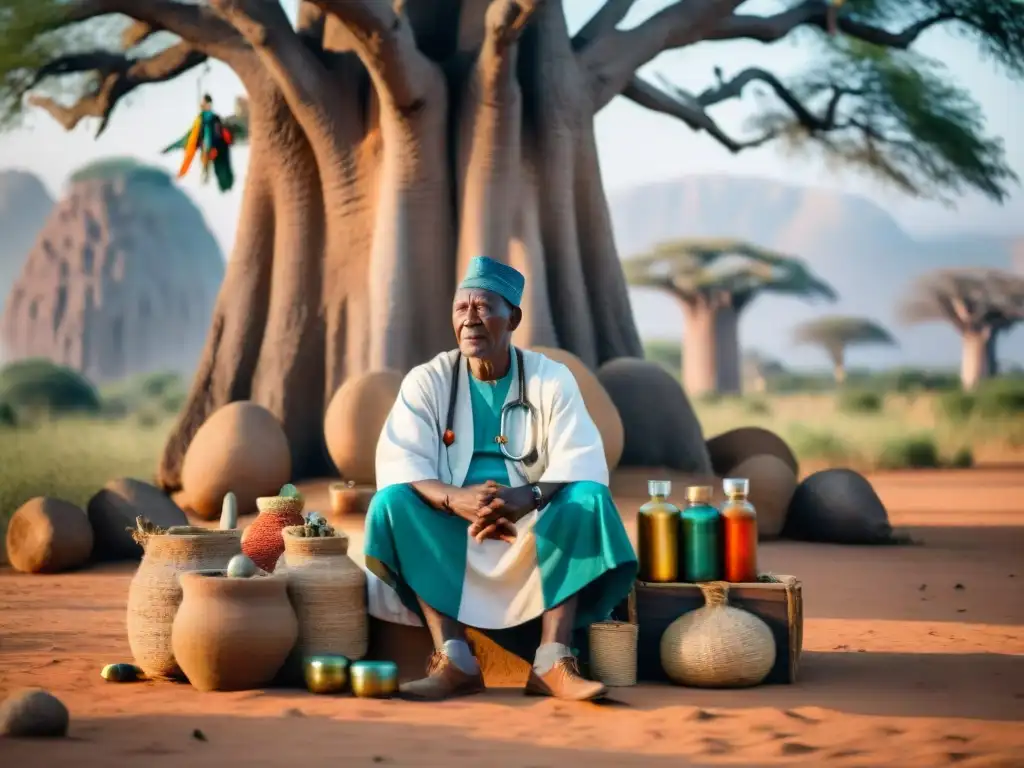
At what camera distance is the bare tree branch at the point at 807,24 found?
1392 centimetres

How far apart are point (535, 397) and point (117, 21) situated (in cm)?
1103

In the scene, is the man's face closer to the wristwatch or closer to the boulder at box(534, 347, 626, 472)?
the wristwatch

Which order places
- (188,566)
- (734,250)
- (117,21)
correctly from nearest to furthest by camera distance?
1. (188,566)
2. (117,21)
3. (734,250)

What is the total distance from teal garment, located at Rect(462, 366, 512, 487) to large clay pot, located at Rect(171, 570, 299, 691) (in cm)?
87

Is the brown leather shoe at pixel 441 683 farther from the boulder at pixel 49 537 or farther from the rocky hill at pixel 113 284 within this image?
the rocky hill at pixel 113 284

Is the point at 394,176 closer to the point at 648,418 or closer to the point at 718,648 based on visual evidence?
the point at 648,418

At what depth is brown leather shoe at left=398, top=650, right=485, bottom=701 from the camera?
5.24 metres

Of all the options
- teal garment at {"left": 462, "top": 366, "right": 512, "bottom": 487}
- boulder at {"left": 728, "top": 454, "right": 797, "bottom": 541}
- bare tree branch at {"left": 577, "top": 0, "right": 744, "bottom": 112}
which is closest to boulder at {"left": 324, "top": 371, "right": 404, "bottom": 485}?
boulder at {"left": 728, "top": 454, "right": 797, "bottom": 541}

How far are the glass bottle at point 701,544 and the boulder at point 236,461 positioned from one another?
558 centimetres

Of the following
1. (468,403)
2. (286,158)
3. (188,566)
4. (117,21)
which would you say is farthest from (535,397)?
(117,21)

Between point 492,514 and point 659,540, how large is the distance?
0.70m

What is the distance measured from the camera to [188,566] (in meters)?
5.56

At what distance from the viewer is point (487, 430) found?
587cm

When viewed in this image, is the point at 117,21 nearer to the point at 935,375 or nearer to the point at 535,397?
the point at 535,397
